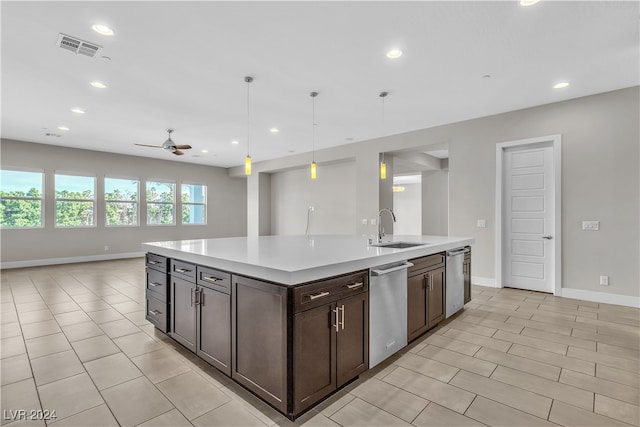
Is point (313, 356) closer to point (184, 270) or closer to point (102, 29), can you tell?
point (184, 270)

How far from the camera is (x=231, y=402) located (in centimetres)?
192

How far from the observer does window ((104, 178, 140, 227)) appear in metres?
8.12

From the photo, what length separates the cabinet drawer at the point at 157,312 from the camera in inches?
110

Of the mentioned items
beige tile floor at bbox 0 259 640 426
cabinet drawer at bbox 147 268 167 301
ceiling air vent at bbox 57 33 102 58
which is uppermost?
ceiling air vent at bbox 57 33 102 58

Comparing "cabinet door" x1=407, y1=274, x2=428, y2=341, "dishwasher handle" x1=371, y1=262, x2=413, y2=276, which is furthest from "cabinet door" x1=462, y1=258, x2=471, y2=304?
"dishwasher handle" x1=371, y1=262, x2=413, y2=276

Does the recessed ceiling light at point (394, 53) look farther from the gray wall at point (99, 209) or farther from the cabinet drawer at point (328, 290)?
the gray wall at point (99, 209)

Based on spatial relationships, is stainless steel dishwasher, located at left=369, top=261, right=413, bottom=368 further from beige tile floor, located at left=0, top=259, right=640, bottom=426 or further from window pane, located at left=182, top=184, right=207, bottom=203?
window pane, located at left=182, top=184, right=207, bottom=203

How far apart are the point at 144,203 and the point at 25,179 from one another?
2.52m

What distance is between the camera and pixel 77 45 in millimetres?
2914

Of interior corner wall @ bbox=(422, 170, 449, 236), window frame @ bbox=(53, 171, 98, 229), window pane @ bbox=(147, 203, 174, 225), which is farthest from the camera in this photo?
interior corner wall @ bbox=(422, 170, 449, 236)

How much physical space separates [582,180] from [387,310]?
3870 millimetres

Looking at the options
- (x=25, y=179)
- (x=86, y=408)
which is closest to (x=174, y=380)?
(x=86, y=408)

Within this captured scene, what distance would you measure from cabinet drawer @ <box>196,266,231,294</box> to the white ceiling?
207 cm

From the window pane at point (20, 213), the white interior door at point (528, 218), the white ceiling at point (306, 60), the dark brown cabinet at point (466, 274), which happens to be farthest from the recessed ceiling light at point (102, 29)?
the window pane at point (20, 213)
